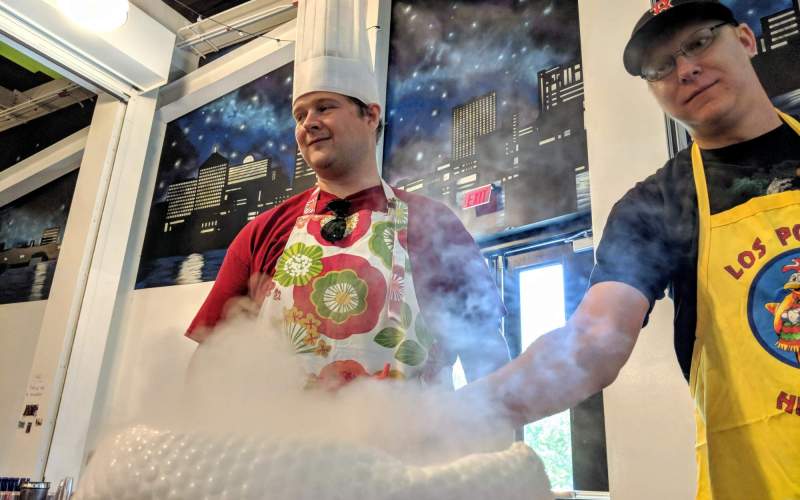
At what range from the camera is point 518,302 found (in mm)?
1590

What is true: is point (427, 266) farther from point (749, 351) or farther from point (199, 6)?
point (199, 6)

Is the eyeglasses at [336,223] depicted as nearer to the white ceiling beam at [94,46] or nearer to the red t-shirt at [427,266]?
the red t-shirt at [427,266]

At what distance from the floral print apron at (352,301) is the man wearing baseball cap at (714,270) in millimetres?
396

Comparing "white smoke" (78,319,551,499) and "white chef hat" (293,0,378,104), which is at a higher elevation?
"white chef hat" (293,0,378,104)

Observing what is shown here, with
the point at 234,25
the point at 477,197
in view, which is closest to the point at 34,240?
the point at 234,25

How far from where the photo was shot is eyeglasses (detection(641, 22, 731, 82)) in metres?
0.79

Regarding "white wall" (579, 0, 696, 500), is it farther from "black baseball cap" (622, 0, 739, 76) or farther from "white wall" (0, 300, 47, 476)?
"white wall" (0, 300, 47, 476)

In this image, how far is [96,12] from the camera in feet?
7.50

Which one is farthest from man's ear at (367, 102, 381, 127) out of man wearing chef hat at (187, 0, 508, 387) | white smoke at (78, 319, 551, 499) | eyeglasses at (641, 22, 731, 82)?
white smoke at (78, 319, 551, 499)

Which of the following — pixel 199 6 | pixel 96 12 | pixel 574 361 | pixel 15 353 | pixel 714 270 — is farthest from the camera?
pixel 15 353

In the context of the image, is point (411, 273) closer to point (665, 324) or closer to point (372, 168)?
point (372, 168)

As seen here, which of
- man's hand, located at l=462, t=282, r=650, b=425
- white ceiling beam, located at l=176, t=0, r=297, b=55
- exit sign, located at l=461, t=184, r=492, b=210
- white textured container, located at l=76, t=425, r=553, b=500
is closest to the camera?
white textured container, located at l=76, t=425, r=553, b=500

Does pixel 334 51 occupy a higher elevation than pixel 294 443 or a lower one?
higher

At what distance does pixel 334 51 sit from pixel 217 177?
5.05 feet
